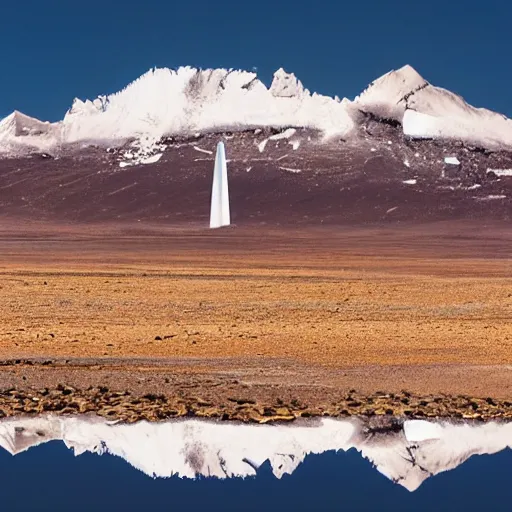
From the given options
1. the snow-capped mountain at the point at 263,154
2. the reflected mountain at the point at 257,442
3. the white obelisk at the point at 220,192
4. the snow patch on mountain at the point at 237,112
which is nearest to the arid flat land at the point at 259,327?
the reflected mountain at the point at 257,442

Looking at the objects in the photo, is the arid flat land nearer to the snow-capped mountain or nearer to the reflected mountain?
the reflected mountain

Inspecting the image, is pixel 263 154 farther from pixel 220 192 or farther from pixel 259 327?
pixel 259 327

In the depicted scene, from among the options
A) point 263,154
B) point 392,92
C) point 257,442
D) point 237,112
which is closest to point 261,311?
point 257,442

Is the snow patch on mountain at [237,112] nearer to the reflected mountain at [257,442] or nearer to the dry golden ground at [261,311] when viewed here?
the dry golden ground at [261,311]

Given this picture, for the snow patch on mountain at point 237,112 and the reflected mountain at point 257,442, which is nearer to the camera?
the reflected mountain at point 257,442

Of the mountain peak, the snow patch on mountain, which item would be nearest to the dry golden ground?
the snow patch on mountain

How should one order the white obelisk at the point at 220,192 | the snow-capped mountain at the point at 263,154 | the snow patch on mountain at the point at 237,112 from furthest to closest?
1. the snow patch on mountain at the point at 237,112
2. the snow-capped mountain at the point at 263,154
3. the white obelisk at the point at 220,192
